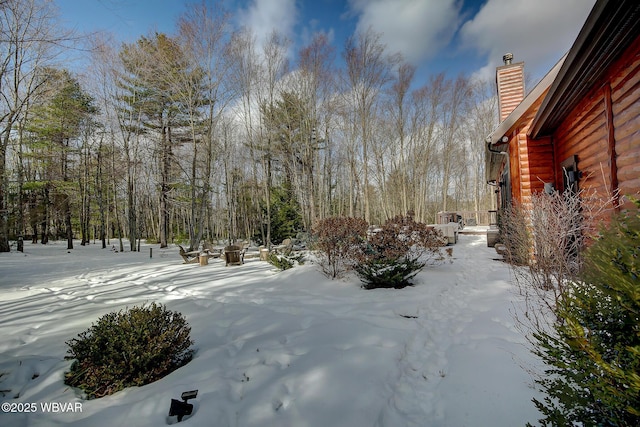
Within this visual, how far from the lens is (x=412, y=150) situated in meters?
21.3

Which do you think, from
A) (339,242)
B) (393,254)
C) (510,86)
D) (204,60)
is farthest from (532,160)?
(204,60)

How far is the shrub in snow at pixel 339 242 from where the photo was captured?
19.6 feet

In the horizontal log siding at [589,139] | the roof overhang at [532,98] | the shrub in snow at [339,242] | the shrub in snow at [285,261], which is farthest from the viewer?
the shrub in snow at [285,261]

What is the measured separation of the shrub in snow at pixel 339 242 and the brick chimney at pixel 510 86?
794 centimetres

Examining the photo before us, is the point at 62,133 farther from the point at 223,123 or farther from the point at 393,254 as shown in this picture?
the point at 393,254

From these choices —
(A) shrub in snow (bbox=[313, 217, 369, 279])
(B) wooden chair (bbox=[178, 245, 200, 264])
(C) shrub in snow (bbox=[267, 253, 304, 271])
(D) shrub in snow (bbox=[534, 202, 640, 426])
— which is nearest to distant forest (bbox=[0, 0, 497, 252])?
(B) wooden chair (bbox=[178, 245, 200, 264])

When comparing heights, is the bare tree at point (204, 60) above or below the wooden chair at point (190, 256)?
above

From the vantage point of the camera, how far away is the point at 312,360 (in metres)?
2.72

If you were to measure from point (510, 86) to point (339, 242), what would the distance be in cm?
917

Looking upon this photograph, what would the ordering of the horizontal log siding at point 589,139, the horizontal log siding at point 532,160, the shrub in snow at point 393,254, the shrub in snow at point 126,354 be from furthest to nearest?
the horizontal log siding at point 532,160 → the shrub in snow at point 393,254 → the horizontal log siding at point 589,139 → the shrub in snow at point 126,354

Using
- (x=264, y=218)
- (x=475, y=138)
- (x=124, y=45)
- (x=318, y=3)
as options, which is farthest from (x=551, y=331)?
(x=475, y=138)

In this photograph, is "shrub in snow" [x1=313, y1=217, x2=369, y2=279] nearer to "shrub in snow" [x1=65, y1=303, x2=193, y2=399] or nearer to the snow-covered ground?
the snow-covered ground

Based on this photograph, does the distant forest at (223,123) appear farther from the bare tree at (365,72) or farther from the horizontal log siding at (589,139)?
the horizontal log siding at (589,139)

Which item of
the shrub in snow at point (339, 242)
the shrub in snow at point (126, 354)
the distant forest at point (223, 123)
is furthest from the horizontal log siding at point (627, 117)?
the distant forest at point (223, 123)
